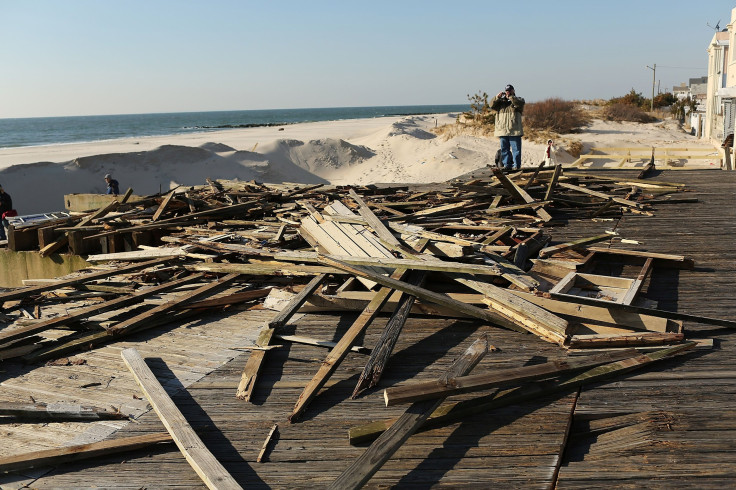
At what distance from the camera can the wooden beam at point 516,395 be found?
3250 mm

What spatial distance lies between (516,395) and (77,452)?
2353 millimetres

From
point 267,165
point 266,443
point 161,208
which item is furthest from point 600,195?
point 267,165

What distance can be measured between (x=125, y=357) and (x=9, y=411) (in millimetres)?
870

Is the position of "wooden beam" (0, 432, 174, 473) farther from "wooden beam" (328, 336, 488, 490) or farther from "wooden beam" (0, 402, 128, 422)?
"wooden beam" (328, 336, 488, 490)

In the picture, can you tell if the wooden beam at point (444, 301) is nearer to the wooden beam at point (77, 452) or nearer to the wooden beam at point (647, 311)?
the wooden beam at point (647, 311)

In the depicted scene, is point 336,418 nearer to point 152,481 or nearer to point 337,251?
point 152,481

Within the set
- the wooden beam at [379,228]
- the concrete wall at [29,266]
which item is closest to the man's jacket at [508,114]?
the wooden beam at [379,228]

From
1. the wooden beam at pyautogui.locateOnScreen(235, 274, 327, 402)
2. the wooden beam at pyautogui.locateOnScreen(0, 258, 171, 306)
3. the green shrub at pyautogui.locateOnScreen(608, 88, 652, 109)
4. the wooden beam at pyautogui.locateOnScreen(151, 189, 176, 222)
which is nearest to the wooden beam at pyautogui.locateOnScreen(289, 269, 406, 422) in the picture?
the wooden beam at pyautogui.locateOnScreen(235, 274, 327, 402)

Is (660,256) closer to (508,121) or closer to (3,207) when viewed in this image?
(508,121)

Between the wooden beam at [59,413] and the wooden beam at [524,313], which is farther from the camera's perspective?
the wooden beam at [524,313]

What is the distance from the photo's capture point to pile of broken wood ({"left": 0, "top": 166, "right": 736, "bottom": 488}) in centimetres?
375

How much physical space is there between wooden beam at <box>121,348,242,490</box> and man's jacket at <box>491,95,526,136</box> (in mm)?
10715

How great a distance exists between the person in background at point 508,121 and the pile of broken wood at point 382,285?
379cm

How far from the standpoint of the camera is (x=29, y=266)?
9.86 meters
